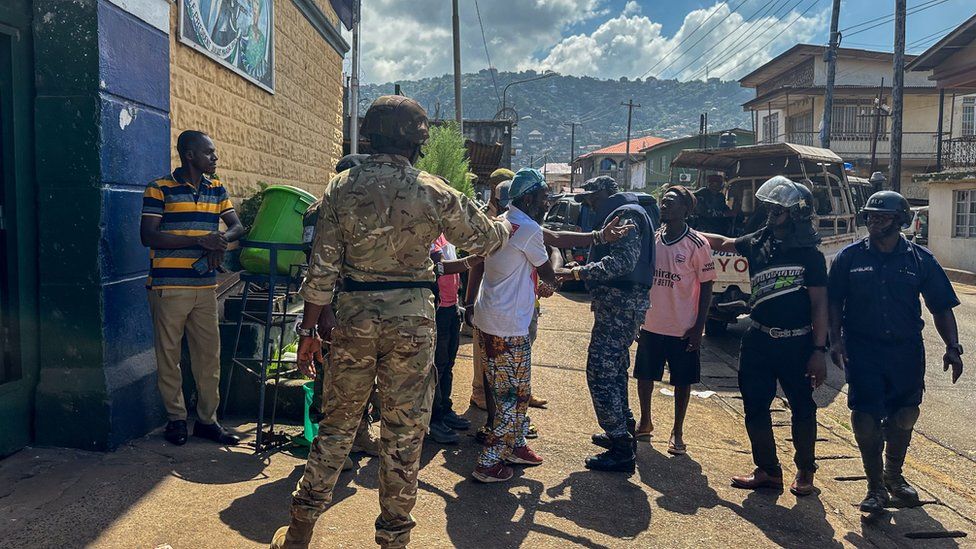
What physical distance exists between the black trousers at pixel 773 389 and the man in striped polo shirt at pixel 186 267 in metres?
3.14

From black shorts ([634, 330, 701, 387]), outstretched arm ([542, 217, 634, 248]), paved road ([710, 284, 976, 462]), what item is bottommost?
paved road ([710, 284, 976, 462])

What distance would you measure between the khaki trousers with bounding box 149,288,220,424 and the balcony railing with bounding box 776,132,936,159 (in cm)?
3296

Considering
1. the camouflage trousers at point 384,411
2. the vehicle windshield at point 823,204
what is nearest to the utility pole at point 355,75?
the vehicle windshield at point 823,204

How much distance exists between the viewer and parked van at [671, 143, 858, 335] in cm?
883

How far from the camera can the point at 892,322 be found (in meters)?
4.02

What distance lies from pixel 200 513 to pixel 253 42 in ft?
17.2

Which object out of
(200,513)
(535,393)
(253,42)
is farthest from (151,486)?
(253,42)

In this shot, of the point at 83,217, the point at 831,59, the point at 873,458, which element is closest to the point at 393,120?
the point at 83,217

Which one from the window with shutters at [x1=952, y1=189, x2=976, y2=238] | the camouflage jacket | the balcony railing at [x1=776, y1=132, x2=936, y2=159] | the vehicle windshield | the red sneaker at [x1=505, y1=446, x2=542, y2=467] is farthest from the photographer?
the balcony railing at [x1=776, y1=132, x2=936, y2=159]

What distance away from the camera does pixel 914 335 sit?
4047 millimetres

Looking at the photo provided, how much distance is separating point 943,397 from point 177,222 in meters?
6.91

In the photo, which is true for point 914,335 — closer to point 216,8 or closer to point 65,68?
point 65,68

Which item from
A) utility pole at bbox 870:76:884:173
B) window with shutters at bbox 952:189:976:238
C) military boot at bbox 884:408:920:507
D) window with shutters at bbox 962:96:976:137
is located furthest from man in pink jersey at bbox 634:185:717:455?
window with shutters at bbox 962:96:976:137

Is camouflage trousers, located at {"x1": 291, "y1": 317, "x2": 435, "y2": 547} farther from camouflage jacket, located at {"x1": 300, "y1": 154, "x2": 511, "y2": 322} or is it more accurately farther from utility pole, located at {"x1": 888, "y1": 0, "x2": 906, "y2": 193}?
utility pole, located at {"x1": 888, "y1": 0, "x2": 906, "y2": 193}
